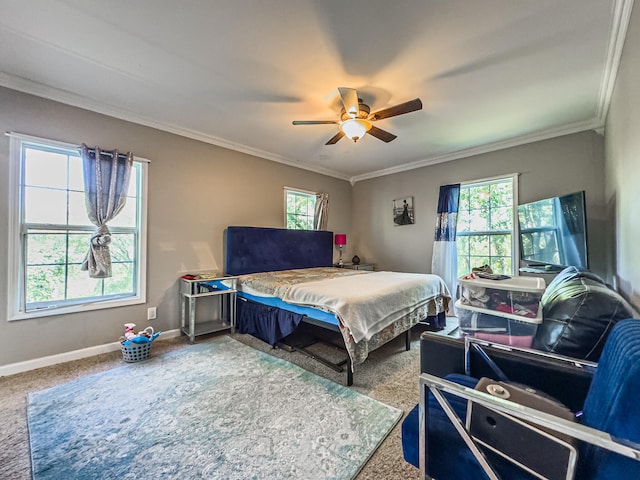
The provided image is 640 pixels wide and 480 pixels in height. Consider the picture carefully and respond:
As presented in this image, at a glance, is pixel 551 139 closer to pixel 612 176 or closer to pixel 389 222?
pixel 612 176

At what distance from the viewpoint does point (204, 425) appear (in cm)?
173

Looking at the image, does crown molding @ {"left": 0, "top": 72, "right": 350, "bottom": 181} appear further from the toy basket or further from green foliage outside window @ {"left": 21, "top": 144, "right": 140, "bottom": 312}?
the toy basket

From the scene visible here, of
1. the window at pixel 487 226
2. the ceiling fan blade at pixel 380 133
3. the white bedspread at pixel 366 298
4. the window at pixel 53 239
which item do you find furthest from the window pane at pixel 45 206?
the window at pixel 487 226

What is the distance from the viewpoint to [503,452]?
916 millimetres

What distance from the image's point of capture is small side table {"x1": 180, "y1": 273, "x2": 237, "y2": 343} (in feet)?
10.3

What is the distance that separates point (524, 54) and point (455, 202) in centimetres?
243

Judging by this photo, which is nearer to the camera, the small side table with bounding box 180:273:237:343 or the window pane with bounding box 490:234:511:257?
the small side table with bounding box 180:273:237:343

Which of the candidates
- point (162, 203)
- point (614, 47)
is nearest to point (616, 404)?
point (614, 47)

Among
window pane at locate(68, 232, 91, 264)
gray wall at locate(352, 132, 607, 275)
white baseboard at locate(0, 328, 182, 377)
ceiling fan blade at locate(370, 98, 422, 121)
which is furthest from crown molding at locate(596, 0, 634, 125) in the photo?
white baseboard at locate(0, 328, 182, 377)

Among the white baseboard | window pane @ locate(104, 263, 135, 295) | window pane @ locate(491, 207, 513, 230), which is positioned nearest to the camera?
the white baseboard

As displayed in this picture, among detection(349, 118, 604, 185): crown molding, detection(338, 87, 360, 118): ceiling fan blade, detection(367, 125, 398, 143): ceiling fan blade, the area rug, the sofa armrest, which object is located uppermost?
detection(349, 118, 604, 185): crown molding

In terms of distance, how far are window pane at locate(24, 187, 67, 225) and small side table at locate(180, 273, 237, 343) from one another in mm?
1318

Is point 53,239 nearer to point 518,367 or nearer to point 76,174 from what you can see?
point 76,174

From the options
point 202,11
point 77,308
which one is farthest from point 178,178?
point 202,11
